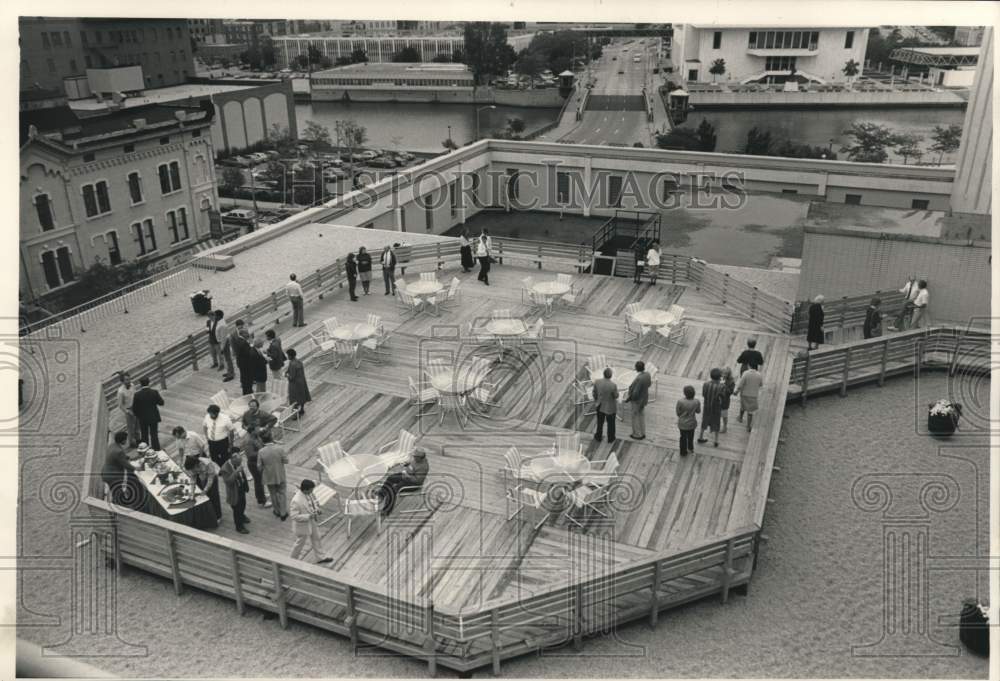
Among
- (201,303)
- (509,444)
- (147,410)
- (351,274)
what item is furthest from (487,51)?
(147,410)

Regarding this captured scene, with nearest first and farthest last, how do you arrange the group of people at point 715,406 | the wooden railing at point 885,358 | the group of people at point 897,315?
1. the group of people at point 715,406
2. the wooden railing at point 885,358
3. the group of people at point 897,315

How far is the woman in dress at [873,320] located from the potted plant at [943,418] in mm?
2785

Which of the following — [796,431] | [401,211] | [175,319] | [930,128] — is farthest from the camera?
[930,128]

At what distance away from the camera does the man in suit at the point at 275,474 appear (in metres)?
10.2

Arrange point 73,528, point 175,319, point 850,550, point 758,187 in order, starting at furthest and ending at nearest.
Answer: point 758,187
point 175,319
point 73,528
point 850,550

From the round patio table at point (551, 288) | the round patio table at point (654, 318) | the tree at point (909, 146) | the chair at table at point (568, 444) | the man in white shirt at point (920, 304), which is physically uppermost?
the man in white shirt at point (920, 304)

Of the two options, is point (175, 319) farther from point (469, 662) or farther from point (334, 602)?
point (469, 662)

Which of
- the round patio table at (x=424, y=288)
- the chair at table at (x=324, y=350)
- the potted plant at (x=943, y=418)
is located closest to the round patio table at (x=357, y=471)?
the chair at table at (x=324, y=350)

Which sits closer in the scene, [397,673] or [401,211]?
[397,673]

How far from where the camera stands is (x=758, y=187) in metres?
34.1

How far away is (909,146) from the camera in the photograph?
67062 millimetres

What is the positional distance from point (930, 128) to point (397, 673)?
8632 cm

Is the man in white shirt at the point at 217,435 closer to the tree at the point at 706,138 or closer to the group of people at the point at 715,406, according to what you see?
the group of people at the point at 715,406

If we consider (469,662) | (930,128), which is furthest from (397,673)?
(930,128)
